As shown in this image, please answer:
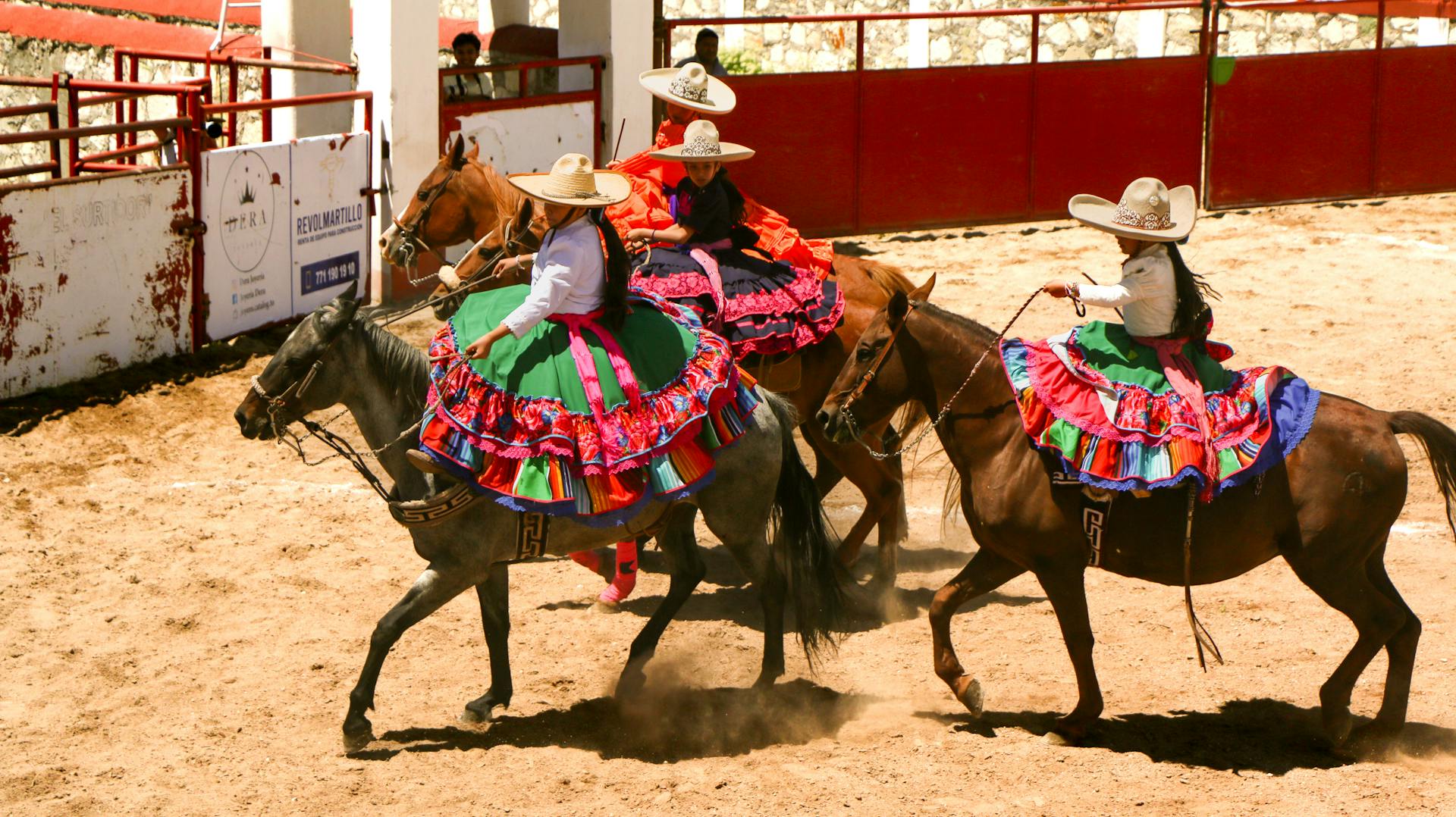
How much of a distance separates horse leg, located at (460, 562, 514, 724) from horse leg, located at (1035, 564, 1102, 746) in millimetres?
2251

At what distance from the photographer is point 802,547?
711 centimetres

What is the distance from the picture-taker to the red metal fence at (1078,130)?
17.2 meters

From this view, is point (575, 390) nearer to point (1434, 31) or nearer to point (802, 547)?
point (802, 547)

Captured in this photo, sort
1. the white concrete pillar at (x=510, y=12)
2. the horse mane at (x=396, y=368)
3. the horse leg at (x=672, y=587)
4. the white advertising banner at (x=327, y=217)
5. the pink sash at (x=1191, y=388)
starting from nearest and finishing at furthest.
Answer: the pink sash at (x=1191, y=388)
the horse mane at (x=396, y=368)
the horse leg at (x=672, y=587)
the white advertising banner at (x=327, y=217)
the white concrete pillar at (x=510, y=12)

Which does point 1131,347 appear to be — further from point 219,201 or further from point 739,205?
point 219,201

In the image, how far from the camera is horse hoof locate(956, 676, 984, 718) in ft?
21.7

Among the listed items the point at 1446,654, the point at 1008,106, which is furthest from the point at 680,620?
the point at 1008,106

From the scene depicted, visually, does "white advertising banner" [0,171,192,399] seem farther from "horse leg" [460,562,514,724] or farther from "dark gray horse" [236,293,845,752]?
"horse leg" [460,562,514,724]

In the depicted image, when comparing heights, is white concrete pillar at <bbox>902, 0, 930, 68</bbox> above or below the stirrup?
above

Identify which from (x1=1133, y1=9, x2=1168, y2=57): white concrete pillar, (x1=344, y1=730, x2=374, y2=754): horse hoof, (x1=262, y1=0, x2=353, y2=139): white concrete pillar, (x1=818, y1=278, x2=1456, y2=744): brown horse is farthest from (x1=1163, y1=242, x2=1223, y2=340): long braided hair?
(x1=1133, y1=9, x2=1168, y2=57): white concrete pillar

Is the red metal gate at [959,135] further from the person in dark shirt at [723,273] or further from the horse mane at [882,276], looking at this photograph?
the person in dark shirt at [723,273]

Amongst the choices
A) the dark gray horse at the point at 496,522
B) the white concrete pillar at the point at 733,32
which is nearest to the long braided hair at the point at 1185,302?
the dark gray horse at the point at 496,522

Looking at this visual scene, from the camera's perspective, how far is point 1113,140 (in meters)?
18.2

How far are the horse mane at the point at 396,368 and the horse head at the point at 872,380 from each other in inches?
65.2
